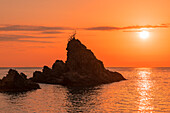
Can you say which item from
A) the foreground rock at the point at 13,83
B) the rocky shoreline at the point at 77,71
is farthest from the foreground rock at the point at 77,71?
the foreground rock at the point at 13,83

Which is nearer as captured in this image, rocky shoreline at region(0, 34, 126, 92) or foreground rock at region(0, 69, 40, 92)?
foreground rock at region(0, 69, 40, 92)

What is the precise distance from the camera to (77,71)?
112 metres

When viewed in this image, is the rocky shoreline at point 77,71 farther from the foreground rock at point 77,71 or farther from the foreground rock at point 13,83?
the foreground rock at point 13,83

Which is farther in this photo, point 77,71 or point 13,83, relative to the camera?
point 77,71

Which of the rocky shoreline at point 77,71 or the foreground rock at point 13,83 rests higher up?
the rocky shoreline at point 77,71

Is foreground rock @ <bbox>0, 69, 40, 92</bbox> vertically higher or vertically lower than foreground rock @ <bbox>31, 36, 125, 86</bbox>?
lower

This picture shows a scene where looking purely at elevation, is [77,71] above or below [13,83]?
above

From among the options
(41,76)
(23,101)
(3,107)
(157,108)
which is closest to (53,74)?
(41,76)

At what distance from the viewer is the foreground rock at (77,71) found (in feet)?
352

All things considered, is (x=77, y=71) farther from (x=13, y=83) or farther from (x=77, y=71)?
(x=13, y=83)

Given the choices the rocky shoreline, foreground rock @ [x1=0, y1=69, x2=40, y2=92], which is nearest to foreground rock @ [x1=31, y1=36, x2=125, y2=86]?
the rocky shoreline

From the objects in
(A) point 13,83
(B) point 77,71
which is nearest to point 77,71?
(B) point 77,71

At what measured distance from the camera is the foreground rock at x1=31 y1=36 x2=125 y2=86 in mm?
107250

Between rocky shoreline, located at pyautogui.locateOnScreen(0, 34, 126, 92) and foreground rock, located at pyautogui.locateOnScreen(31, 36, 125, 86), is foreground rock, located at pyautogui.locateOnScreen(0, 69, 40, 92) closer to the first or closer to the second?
rocky shoreline, located at pyautogui.locateOnScreen(0, 34, 126, 92)
